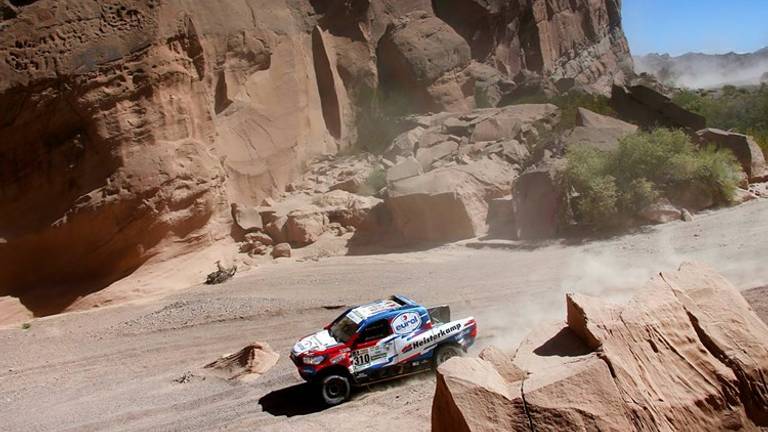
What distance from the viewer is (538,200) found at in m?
21.9

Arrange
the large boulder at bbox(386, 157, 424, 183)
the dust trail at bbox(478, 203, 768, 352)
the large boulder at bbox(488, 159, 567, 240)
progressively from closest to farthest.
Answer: the dust trail at bbox(478, 203, 768, 352) → the large boulder at bbox(488, 159, 567, 240) → the large boulder at bbox(386, 157, 424, 183)

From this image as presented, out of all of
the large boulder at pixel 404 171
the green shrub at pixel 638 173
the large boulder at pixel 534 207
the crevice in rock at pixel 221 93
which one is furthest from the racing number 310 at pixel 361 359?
the crevice in rock at pixel 221 93

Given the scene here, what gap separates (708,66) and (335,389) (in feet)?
330

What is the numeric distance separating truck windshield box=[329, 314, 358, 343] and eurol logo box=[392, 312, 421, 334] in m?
0.69

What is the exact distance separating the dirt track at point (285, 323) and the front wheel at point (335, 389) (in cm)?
20

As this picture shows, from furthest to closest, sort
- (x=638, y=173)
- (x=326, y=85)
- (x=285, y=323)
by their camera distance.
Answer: (x=326, y=85)
(x=638, y=173)
(x=285, y=323)

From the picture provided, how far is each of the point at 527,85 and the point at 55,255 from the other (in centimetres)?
2358

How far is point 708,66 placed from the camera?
96250mm

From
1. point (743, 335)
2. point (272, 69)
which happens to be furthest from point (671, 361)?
point (272, 69)

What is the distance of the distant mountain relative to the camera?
8825 cm

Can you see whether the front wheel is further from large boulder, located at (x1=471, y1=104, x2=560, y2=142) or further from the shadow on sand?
large boulder, located at (x1=471, y1=104, x2=560, y2=142)

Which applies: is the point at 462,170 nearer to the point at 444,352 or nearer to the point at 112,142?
the point at 112,142

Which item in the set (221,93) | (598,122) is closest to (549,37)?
(598,122)

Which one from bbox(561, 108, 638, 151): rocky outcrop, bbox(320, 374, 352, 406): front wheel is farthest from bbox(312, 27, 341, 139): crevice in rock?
bbox(320, 374, 352, 406): front wheel
